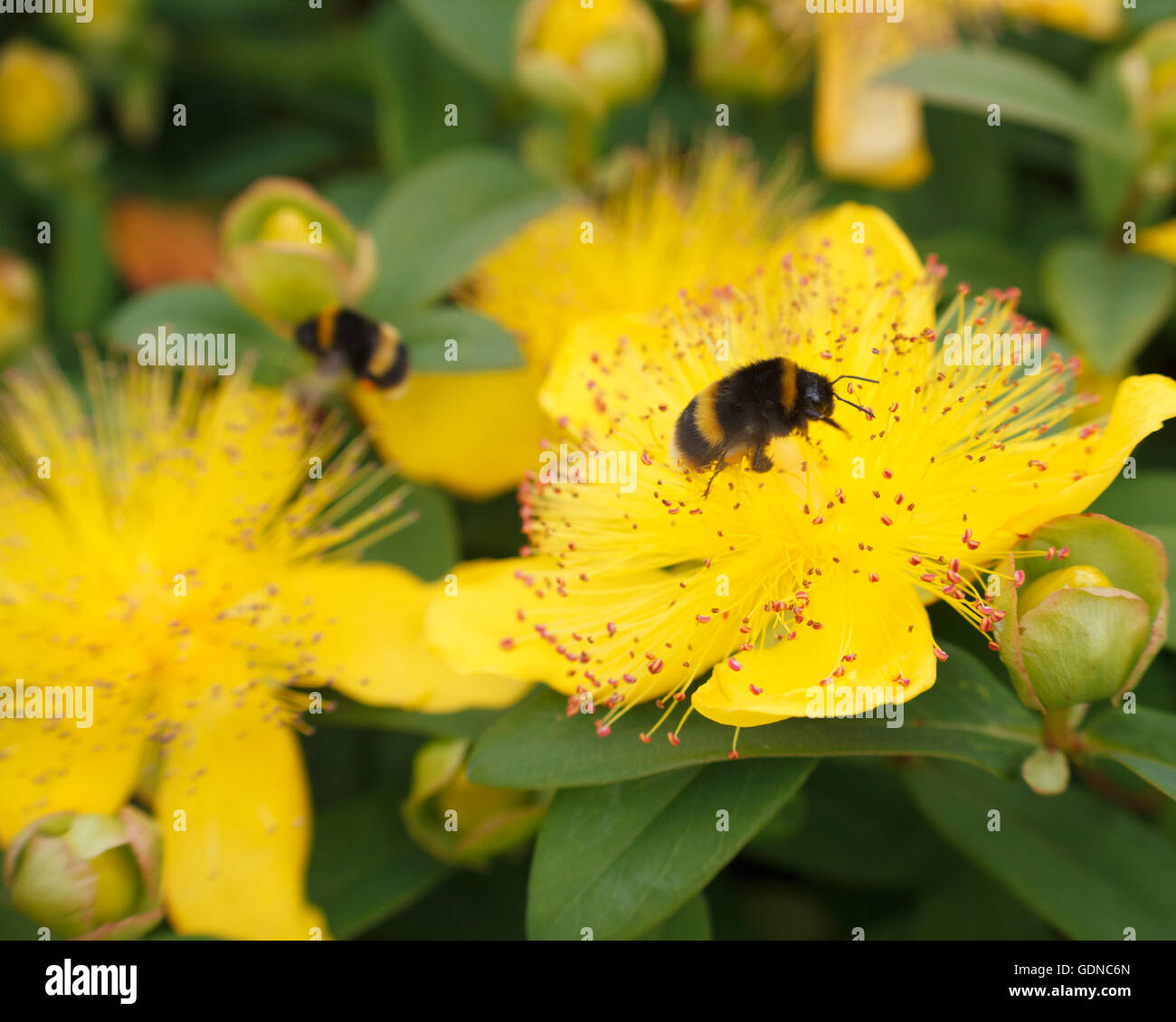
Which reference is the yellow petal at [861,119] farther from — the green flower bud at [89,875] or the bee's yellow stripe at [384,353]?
the green flower bud at [89,875]

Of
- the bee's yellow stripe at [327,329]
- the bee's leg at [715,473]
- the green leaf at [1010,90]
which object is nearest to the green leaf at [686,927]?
the bee's leg at [715,473]

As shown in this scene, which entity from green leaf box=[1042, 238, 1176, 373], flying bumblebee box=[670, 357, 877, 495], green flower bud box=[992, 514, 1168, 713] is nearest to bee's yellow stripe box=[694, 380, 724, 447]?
flying bumblebee box=[670, 357, 877, 495]

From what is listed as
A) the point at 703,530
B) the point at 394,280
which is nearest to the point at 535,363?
the point at 394,280

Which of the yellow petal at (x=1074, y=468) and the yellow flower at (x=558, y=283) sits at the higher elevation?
the yellow flower at (x=558, y=283)

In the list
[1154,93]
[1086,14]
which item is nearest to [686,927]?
[1154,93]

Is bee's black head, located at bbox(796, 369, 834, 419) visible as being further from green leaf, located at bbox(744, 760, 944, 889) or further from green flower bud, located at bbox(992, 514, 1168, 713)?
green leaf, located at bbox(744, 760, 944, 889)

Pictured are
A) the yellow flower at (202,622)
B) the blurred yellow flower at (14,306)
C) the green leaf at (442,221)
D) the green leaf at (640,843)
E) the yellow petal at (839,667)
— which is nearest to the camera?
the yellow petal at (839,667)

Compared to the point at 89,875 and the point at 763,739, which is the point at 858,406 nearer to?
the point at 763,739

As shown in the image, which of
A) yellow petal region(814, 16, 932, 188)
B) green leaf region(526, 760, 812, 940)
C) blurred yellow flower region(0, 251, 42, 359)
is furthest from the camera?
blurred yellow flower region(0, 251, 42, 359)
